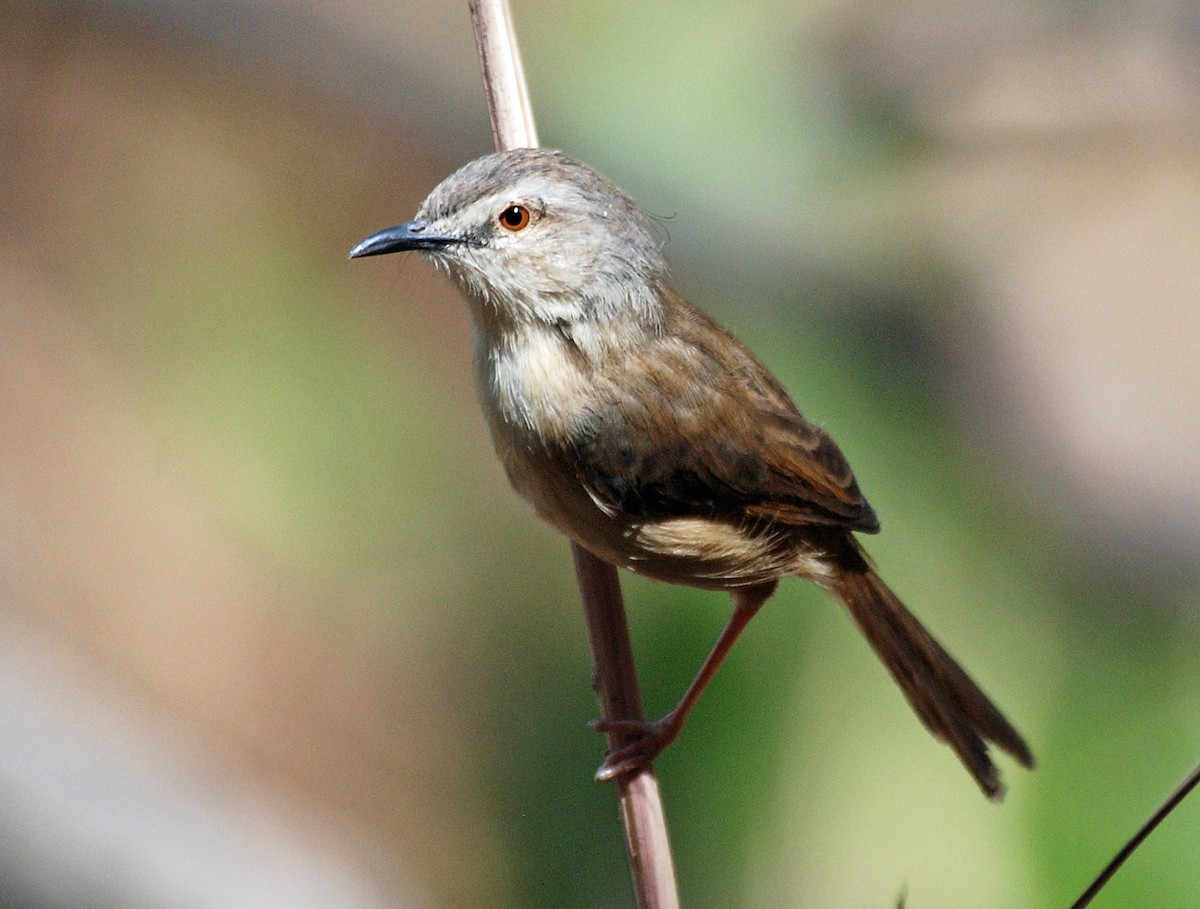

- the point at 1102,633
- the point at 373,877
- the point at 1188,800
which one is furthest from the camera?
the point at 373,877

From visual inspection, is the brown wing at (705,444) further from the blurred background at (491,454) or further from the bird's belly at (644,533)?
the blurred background at (491,454)

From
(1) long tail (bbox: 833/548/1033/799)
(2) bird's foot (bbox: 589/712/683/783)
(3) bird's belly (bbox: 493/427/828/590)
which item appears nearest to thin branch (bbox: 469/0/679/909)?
(2) bird's foot (bbox: 589/712/683/783)

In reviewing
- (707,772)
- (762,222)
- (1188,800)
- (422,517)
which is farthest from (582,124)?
(1188,800)

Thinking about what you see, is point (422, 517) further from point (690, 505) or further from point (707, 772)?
point (690, 505)

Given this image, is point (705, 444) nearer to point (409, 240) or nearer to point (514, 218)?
point (514, 218)

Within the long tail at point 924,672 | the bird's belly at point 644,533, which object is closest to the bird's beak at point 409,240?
the bird's belly at point 644,533
